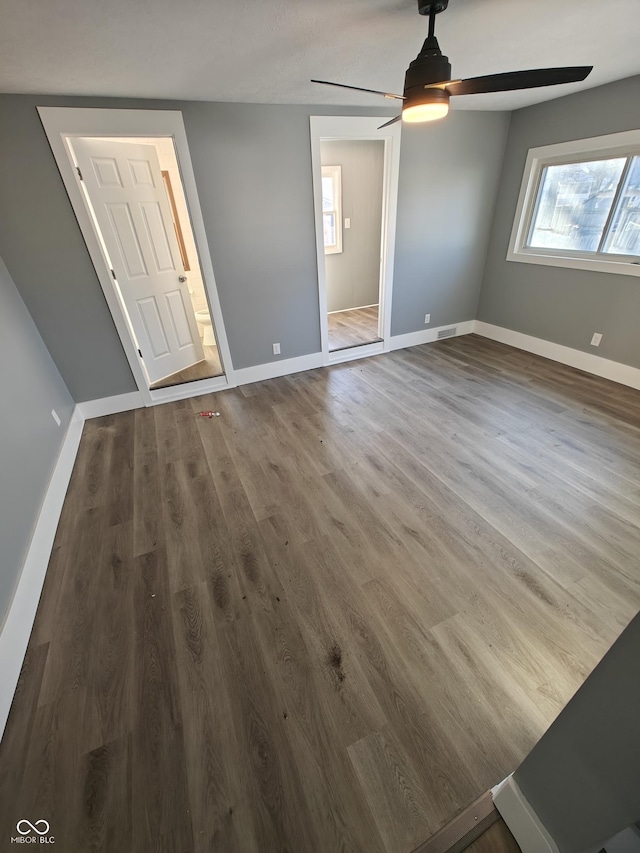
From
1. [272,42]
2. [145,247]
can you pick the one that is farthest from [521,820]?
[145,247]

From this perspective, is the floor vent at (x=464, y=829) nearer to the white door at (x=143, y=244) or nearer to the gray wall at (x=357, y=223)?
the white door at (x=143, y=244)

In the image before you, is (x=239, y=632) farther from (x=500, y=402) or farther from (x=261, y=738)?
(x=500, y=402)

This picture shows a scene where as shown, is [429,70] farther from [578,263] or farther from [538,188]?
[538,188]

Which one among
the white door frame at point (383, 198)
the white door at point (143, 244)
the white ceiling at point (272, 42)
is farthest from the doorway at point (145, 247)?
the white door frame at point (383, 198)

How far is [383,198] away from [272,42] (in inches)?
80.0

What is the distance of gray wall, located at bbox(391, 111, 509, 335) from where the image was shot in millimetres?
3529

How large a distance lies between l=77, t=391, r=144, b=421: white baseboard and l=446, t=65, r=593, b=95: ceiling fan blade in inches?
128

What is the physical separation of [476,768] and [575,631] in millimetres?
720

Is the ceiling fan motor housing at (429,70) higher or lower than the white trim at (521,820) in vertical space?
higher

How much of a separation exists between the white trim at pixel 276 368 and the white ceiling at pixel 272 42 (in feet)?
7.11

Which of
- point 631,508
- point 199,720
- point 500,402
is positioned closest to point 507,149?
point 500,402

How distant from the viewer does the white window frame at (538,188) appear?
9.68ft

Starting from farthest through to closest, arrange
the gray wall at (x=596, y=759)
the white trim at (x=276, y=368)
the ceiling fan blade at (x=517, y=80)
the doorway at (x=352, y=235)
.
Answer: the doorway at (x=352, y=235) → the white trim at (x=276, y=368) → the ceiling fan blade at (x=517, y=80) → the gray wall at (x=596, y=759)

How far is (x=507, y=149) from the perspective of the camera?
150 inches
